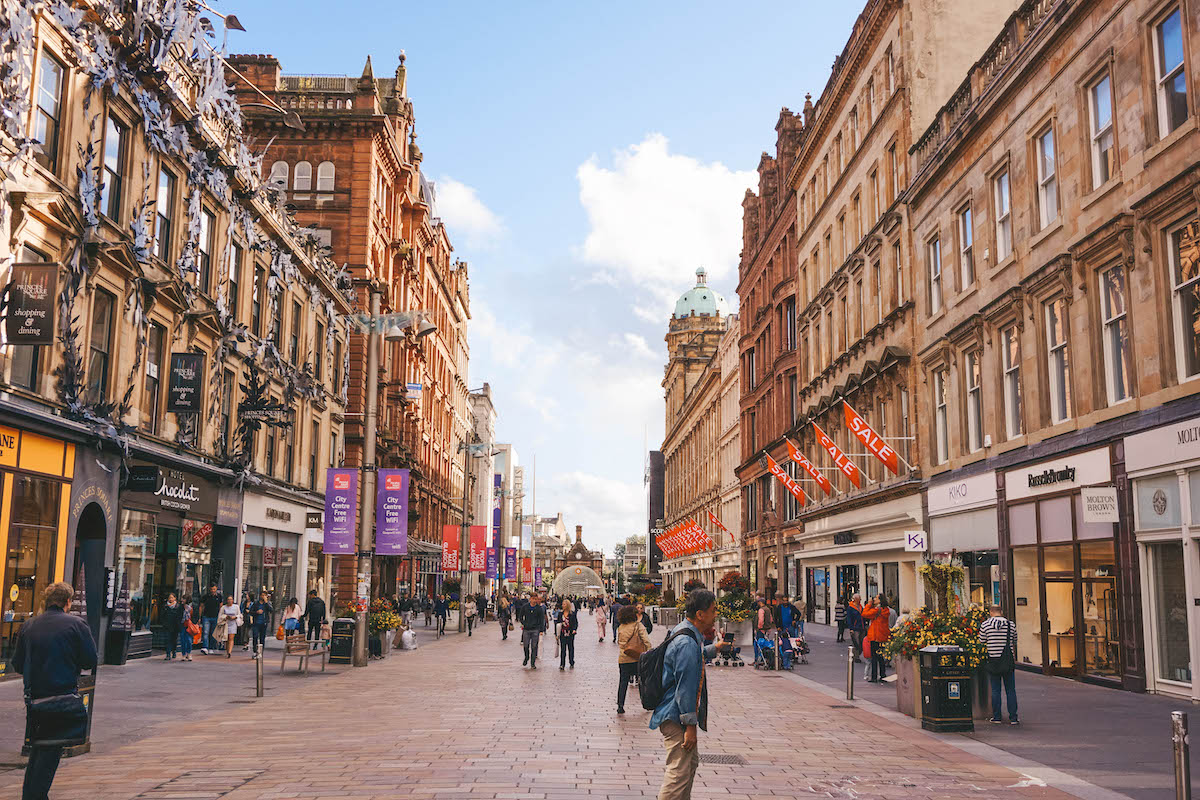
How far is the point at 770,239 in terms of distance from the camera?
5866 centimetres

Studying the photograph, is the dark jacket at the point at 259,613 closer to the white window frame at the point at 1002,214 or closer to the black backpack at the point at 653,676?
the white window frame at the point at 1002,214

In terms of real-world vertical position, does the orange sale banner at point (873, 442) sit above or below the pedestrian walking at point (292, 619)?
above

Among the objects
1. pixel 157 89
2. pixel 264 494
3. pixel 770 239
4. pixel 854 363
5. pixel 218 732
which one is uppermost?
pixel 770 239

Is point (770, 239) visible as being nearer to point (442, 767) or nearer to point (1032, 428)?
point (1032, 428)

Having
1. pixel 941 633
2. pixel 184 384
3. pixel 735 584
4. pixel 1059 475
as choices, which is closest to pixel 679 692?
pixel 941 633

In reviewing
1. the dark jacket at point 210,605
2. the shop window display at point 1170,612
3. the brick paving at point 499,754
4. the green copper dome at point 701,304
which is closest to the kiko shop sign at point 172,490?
the dark jacket at point 210,605

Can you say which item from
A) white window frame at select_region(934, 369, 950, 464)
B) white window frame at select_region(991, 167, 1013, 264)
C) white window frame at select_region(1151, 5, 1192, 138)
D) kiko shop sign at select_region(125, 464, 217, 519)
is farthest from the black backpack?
white window frame at select_region(934, 369, 950, 464)

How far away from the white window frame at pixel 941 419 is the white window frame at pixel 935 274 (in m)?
1.98

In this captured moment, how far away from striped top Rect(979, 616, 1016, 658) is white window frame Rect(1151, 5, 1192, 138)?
351 inches

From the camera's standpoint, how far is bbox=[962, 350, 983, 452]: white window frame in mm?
25734

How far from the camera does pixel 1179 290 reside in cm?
1664

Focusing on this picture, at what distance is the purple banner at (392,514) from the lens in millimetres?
29188

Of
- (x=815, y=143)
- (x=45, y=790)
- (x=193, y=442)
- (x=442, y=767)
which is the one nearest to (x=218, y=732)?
(x=442, y=767)

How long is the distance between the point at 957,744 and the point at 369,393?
55.3ft
